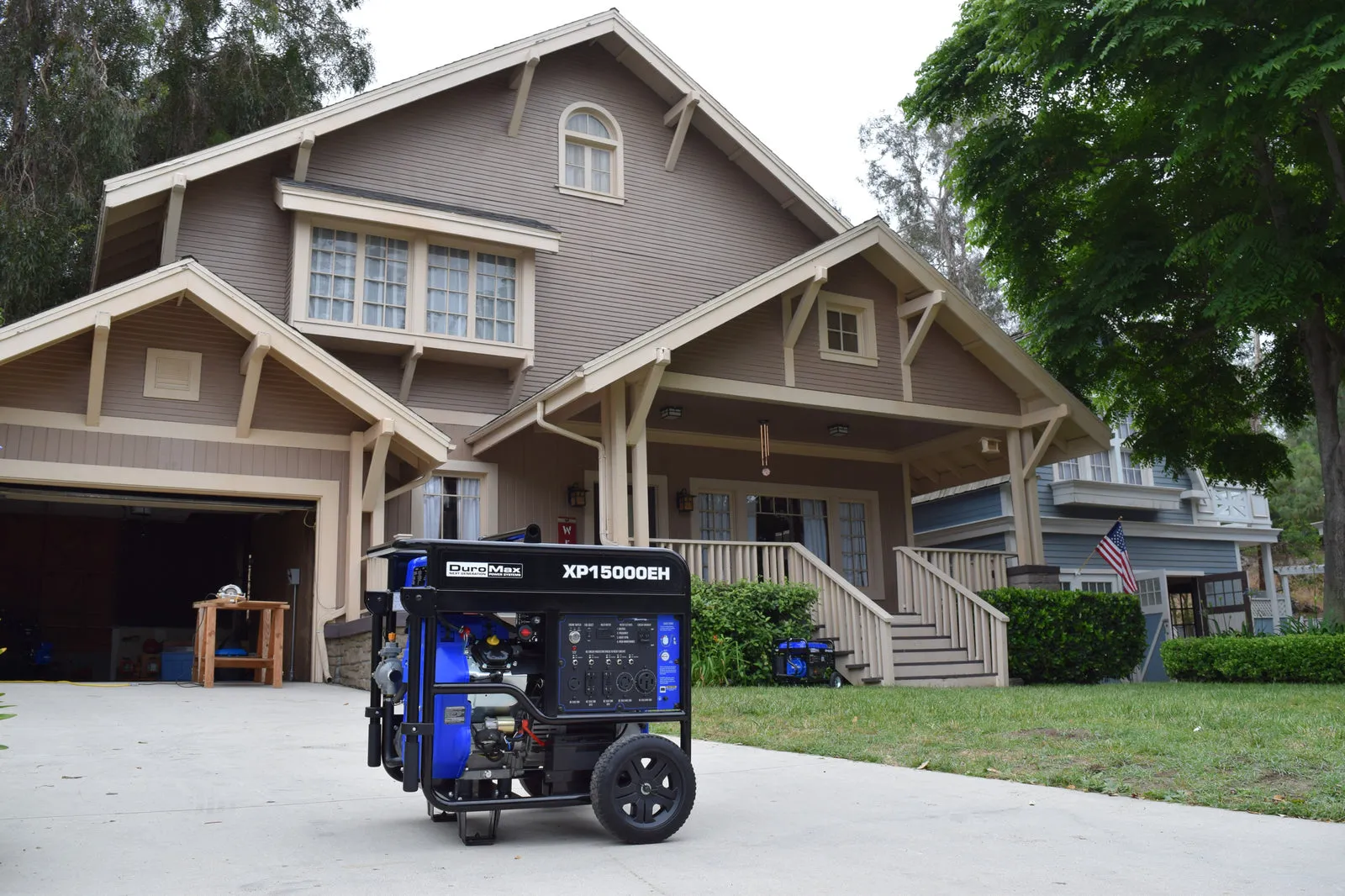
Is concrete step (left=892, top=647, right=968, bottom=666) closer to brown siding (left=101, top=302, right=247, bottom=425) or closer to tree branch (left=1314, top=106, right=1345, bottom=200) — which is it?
tree branch (left=1314, top=106, right=1345, bottom=200)

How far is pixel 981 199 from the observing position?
1738 cm

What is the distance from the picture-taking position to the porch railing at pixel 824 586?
501 inches

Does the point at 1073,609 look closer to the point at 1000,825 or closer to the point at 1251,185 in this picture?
the point at 1251,185

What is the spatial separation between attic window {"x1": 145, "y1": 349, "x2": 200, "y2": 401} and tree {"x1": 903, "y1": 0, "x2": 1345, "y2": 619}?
1086cm

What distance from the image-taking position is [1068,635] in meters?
14.4

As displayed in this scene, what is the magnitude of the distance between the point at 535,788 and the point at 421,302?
35.2 ft

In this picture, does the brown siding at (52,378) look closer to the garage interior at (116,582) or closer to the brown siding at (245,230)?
the brown siding at (245,230)

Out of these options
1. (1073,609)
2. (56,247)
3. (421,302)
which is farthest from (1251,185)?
(56,247)

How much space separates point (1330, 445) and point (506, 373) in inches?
440

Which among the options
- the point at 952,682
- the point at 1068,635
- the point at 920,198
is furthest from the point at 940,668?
the point at 920,198

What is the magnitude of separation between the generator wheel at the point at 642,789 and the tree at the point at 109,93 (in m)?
19.9

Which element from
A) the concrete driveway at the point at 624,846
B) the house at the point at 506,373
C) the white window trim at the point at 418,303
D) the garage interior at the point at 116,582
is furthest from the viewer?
the garage interior at the point at 116,582

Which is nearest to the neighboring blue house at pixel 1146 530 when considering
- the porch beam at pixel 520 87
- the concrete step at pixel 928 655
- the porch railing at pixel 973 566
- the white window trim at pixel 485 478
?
the porch railing at pixel 973 566

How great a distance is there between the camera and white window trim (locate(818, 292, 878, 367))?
14.4m
